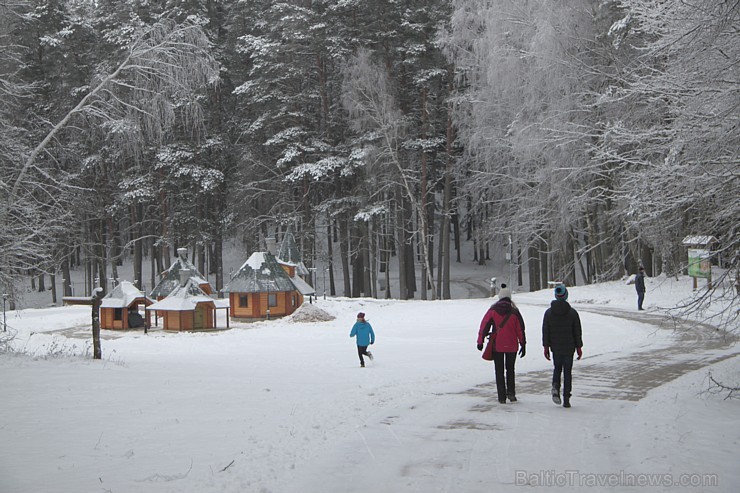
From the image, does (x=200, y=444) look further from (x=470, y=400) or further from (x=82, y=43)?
(x=82, y=43)

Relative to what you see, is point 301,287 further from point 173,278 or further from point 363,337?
point 363,337

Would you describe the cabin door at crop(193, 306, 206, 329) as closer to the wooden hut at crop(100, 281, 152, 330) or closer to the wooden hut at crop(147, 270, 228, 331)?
the wooden hut at crop(147, 270, 228, 331)

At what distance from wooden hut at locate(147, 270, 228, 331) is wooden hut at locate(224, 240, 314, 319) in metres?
3.15

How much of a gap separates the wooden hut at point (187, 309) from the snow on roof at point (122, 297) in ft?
3.41

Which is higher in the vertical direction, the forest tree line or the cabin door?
the forest tree line

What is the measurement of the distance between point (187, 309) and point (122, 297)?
12.9 feet

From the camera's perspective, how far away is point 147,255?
64.6 meters

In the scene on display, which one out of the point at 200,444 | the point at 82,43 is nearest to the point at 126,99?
the point at 200,444

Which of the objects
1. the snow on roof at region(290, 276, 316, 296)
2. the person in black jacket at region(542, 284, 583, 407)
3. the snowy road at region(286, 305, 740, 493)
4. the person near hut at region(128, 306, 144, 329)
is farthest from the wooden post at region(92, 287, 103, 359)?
the snow on roof at region(290, 276, 316, 296)

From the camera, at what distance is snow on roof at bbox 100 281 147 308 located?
27.2 m

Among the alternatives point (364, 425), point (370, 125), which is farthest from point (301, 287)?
point (364, 425)

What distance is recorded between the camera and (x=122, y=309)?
2747 centimetres

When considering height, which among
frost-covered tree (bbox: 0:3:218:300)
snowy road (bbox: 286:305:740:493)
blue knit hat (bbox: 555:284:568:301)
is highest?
frost-covered tree (bbox: 0:3:218:300)

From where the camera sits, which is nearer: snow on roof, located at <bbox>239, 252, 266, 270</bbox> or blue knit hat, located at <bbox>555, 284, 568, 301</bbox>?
blue knit hat, located at <bbox>555, 284, 568, 301</bbox>
